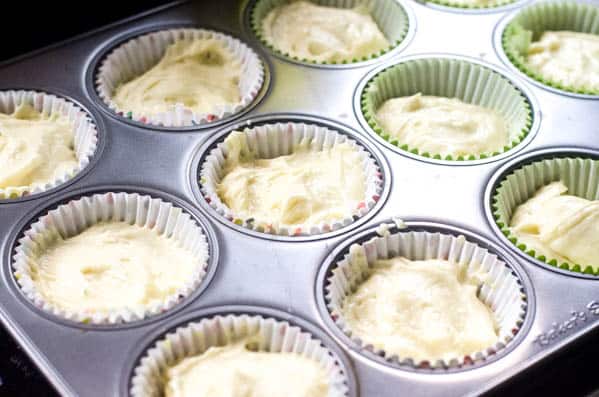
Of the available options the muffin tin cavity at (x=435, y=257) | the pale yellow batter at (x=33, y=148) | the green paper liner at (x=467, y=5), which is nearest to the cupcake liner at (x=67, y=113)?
the pale yellow batter at (x=33, y=148)

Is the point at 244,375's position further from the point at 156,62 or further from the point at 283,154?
the point at 156,62

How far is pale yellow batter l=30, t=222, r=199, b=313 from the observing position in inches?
89.4

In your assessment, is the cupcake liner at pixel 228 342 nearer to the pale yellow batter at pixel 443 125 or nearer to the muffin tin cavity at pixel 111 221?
the muffin tin cavity at pixel 111 221

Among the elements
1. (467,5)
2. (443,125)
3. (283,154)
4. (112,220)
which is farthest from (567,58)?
(112,220)

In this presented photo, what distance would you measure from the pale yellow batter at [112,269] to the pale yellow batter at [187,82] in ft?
1.92

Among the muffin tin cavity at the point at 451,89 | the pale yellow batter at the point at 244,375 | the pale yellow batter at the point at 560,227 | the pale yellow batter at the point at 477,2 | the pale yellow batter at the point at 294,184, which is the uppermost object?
the pale yellow batter at the point at 477,2

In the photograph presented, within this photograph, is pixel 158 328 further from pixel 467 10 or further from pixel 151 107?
pixel 467 10

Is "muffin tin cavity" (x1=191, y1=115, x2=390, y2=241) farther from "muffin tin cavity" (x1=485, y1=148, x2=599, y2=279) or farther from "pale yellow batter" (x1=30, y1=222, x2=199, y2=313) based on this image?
"muffin tin cavity" (x1=485, y1=148, x2=599, y2=279)

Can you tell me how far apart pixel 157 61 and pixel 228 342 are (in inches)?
57.1

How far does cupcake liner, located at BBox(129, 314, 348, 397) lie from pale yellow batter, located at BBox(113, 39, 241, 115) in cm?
102

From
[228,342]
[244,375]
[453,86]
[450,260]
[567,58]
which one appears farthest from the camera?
[567,58]

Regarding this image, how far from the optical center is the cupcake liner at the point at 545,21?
336 centimetres

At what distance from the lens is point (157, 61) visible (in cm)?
324

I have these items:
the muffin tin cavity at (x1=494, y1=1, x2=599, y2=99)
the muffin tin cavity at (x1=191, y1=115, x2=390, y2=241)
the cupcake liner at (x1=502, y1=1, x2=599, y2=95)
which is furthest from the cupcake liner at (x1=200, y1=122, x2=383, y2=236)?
the cupcake liner at (x1=502, y1=1, x2=599, y2=95)
